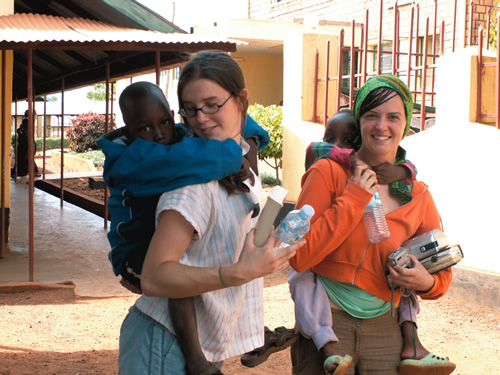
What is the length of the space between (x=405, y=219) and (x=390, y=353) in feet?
1.66

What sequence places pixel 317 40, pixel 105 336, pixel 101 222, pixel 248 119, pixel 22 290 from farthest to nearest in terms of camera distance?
pixel 101 222, pixel 317 40, pixel 22 290, pixel 105 336, pixel 248 119

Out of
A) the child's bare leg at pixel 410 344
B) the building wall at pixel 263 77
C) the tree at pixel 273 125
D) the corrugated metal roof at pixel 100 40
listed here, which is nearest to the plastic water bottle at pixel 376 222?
the child's bare leg at pixel 410 344

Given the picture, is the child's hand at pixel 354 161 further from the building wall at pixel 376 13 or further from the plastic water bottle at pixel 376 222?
the building wall at pixel 376 13

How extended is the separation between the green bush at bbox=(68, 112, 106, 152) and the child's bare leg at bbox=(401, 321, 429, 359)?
A: 86.8ft

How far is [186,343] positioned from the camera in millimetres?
1841

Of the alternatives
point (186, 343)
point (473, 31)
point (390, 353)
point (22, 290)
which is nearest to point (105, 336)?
point (22, 290)

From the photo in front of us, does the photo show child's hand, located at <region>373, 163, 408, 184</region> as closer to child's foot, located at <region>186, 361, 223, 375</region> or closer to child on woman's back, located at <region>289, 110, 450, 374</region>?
child on woman's back, located at <region>289, 110, 450, 374</region>

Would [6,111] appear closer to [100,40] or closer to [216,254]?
[100,40]

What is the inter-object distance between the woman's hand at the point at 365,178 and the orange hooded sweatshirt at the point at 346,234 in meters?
0.02

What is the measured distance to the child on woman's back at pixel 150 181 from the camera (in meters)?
1.82

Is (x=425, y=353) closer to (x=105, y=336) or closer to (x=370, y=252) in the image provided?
(x=370, y=252)

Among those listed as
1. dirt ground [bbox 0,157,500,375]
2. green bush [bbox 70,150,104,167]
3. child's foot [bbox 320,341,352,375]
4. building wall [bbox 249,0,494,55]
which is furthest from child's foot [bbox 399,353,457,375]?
green bush [bbox 70,150,104,167]

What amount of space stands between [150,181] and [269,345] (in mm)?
905

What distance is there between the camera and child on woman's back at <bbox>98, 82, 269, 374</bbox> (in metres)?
1.82
